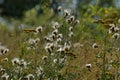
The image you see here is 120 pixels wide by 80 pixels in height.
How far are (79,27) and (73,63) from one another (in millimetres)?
2181

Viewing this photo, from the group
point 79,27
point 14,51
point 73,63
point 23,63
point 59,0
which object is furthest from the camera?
point 59,0

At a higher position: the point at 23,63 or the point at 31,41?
the point at 31,41

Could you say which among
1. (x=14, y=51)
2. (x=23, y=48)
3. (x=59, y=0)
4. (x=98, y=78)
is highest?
(x=59, y=0)

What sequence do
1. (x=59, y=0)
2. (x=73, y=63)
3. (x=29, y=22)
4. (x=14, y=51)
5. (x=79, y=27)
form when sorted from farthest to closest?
(x=29, y=22), (x=59, y=0), (x=79, y=27), (x=14, y=51), (x=73, y=63)

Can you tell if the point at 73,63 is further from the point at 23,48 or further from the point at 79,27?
the point at 79,27

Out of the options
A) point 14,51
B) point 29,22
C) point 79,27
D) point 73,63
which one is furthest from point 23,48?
point 29,22

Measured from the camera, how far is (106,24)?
4410mm

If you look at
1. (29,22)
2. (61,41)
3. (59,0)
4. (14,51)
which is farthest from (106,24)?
(29,22)

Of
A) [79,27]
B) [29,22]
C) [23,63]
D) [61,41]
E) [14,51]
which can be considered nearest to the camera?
[23,63]

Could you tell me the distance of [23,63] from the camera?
400 centimetres

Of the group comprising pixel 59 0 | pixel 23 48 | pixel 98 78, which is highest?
pixel 59 0

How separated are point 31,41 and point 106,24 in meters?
0.75

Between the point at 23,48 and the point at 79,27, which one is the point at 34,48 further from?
the point at 79,27

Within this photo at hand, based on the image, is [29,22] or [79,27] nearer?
[79,27]
